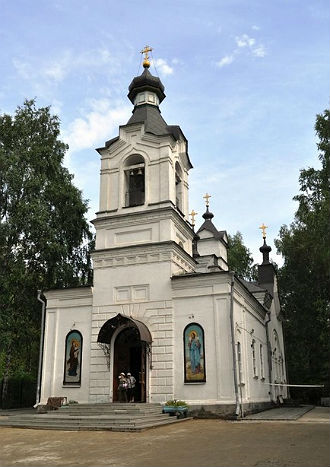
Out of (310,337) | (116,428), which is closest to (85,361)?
(116,428)

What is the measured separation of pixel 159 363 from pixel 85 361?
294 cm

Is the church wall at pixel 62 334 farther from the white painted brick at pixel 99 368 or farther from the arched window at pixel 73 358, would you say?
the white painted brick at pixel 99 368

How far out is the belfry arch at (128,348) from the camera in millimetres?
15930

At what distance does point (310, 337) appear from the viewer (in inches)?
1216

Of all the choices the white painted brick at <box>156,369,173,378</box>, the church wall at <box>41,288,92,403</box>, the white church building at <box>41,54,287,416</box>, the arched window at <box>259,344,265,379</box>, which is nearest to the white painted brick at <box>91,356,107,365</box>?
the white church building at <box>41,54,287,416</box>

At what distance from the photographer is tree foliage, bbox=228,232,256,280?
129 feet

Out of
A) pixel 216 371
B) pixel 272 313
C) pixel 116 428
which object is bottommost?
pixel 116 428

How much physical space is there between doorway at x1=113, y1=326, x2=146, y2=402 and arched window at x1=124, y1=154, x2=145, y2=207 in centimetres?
542

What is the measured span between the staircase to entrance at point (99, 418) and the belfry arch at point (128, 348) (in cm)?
168

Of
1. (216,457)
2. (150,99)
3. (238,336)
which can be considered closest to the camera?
(216,457)

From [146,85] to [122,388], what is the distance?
529 inches

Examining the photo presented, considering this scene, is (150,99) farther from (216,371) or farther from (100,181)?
(216,371)

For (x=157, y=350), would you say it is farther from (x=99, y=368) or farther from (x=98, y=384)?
(x=98, y=384)

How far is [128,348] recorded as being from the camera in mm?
17406
